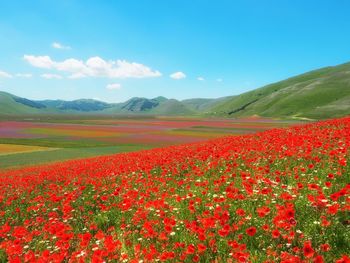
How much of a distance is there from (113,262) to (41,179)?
13.0m

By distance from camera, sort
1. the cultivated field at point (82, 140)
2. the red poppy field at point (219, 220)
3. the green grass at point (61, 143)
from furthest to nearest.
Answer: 1. the green grass at point (61, 143)
2. the cultivated field at point (82, 140)
3. the red poppy field at point (219, 220)

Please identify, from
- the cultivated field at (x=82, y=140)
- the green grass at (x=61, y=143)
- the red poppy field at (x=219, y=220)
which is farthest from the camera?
the green grass at (x=61, y=143)

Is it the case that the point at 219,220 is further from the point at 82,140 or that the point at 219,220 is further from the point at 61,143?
the point at 82,140

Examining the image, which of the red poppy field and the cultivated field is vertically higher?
the red poppy field

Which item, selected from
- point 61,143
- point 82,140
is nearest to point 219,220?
point 61,143

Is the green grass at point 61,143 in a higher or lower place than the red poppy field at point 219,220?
lower

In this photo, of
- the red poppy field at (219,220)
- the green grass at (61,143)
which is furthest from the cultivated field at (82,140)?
the red poppy field at (219,220)

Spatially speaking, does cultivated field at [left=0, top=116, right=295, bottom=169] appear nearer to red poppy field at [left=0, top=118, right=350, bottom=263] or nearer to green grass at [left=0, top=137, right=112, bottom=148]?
green grass at [left=0, top=137, right=112, bottom=148]

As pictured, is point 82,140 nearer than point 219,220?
No

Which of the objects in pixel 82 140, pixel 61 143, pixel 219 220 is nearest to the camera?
pixel 219 220

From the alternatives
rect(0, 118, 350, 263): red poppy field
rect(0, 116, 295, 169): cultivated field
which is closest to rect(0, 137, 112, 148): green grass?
rect(0, 116, 295, 169): cultivated field

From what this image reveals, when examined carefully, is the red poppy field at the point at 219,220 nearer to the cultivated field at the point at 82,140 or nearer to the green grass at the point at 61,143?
the cultivated field at the point at 82,140

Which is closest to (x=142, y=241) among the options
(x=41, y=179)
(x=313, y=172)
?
(x=313, y=172)

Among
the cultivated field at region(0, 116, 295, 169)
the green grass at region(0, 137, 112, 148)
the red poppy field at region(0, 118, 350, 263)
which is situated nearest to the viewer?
the red poppy field at region(0, 118, 350, 263)
